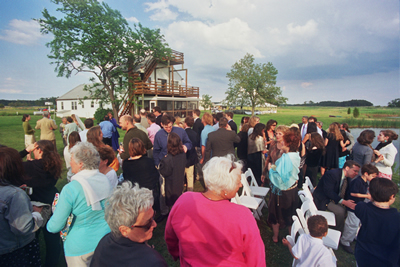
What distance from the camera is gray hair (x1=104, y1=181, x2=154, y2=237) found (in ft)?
4.40

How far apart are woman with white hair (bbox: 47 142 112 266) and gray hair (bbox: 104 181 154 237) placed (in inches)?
23.0

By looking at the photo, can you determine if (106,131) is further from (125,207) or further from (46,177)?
(125,207)

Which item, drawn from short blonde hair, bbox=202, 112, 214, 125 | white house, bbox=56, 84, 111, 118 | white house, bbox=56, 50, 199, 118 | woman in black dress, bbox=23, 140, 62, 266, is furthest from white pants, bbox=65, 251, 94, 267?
white house, bbox=56, 84, 111, 118

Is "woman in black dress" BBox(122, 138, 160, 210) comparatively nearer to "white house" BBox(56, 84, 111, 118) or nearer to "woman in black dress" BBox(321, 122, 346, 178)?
"woman in black dress" BBox(321, 122, 346, 178)

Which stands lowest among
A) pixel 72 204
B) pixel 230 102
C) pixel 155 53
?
pixel 72 204

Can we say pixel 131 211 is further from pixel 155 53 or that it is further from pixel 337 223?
pixel 155 53

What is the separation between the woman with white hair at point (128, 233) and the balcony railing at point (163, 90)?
2149 centimetres

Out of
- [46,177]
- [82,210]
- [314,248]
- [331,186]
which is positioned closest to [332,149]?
[331,186]

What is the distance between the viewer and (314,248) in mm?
2250

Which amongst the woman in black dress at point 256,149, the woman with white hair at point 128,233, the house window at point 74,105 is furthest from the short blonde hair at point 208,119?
the house window at point 74,105

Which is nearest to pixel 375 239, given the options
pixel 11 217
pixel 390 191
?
pixel 390 191

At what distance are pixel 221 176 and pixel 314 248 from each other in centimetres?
170

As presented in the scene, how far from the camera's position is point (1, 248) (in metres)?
1.82

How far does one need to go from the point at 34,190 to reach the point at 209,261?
255cm
